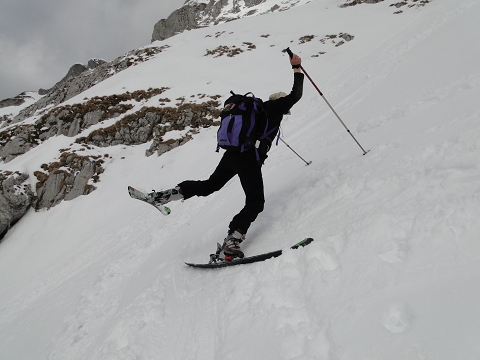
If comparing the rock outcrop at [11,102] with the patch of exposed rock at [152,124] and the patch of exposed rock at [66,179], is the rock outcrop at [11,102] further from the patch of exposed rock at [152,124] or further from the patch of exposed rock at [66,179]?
the patch of exposed rock at [66,179]

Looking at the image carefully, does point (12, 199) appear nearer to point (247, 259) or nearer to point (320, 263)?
point (247, 259)

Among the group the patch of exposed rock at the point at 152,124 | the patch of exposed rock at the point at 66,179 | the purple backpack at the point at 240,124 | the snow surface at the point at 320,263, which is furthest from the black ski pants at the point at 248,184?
the patch of exposed rock at the point at 152,124

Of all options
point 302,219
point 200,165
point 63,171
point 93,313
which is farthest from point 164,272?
point 63,171

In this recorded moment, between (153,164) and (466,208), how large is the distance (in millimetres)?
13859

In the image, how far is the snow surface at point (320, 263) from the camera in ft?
5.69

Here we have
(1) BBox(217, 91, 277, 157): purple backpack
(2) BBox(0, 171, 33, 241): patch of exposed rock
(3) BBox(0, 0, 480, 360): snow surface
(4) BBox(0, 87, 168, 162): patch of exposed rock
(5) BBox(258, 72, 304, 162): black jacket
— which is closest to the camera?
(3) BBox(0, 0, 480, 360): snow surface

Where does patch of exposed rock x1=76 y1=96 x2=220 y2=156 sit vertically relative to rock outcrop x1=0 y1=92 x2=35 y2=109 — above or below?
below

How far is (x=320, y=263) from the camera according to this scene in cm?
242

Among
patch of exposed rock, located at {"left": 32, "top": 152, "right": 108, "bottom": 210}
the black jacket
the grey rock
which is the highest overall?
the grey rock

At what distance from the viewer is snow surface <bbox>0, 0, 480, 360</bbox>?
5.69 feet

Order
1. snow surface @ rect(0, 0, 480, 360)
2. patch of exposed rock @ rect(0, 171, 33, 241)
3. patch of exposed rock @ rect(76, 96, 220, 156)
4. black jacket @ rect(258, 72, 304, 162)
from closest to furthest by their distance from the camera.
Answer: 1. snow surface @ rect(0, 0, 480, 360)
2. black jacket @ rect(258, 72, 304, 162)
3. patch of exposed rock @ rect(0, 171, 33, 241)
4. patch of exposed rock @ rect(76, 96, 220, 156)

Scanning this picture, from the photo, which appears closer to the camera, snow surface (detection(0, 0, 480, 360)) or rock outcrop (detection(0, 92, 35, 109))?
snow surface (detection(0, 0, 480, 360))

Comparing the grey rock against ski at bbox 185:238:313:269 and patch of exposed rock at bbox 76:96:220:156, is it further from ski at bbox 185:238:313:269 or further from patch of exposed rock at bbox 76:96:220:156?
ski at bbox 185:238:313:269

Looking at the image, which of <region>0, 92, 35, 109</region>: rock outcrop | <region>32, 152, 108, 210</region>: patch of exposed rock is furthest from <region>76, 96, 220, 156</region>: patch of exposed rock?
<region>0, 92, 35, 109</region>: rock outcrop
